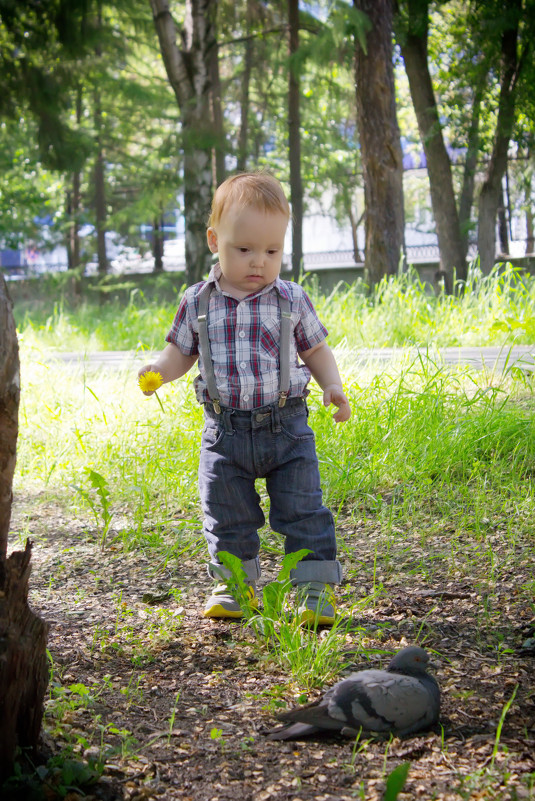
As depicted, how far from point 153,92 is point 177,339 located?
13392mm

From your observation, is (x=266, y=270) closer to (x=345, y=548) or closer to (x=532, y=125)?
(x=345, y=548)

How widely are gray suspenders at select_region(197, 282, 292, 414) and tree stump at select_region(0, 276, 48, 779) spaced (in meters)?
0.91

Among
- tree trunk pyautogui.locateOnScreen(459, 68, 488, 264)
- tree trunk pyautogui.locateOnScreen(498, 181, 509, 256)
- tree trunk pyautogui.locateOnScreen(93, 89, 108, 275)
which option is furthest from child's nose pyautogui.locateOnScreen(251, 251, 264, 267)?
tree trunk pyautogui.locateOnScreen(498, 181, 509, 256)

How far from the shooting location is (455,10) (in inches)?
598

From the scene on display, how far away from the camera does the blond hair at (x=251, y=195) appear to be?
7.84 ft

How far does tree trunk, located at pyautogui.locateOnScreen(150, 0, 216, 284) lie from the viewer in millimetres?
8648

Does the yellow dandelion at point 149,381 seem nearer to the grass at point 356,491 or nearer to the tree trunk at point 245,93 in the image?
the grass at point 356,491

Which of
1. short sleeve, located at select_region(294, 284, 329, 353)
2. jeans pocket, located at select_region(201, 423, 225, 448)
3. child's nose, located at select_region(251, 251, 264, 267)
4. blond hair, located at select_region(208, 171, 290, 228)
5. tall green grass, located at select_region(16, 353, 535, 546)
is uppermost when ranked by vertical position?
blond hair, located at select_region(208, 171, 290, 228)

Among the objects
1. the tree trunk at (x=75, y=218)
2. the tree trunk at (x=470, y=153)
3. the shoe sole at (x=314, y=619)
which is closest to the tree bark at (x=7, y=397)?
the shoe sole at (x=314, y=619)

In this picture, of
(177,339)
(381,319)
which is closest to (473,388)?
(381,319)

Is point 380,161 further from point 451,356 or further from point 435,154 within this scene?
point 451,356

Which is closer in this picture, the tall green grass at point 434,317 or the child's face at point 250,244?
the child's face at point 250,244

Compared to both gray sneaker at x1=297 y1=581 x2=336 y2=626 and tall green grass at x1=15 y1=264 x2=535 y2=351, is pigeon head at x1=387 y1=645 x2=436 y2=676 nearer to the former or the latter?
gray sneaker at x1=297 y1=581 x2=336 y2=626

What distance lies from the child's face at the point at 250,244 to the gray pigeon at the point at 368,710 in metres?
1.24
